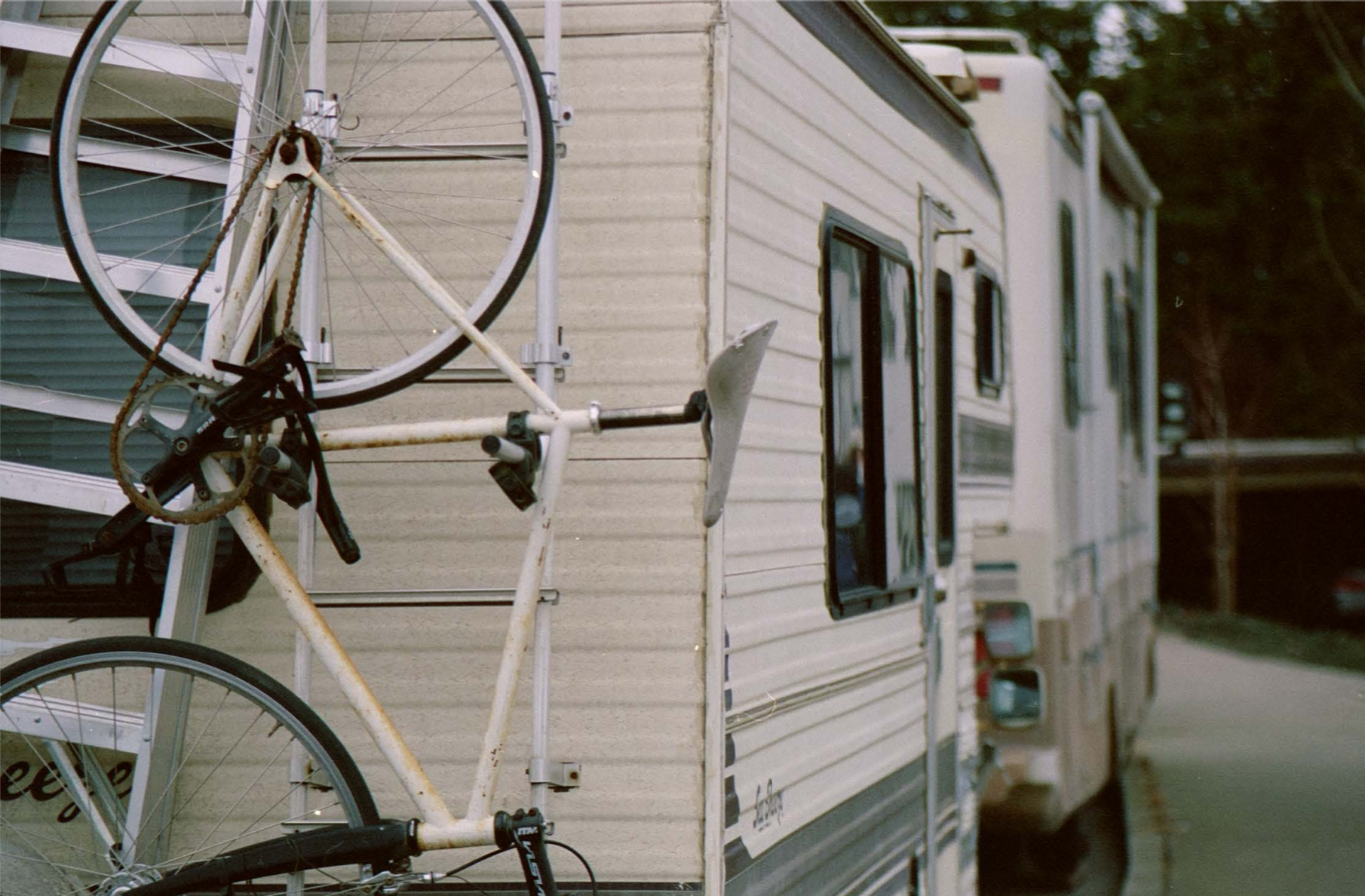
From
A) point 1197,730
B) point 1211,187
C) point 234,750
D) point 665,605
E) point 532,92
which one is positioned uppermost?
point 1211,187

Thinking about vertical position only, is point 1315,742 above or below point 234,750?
below

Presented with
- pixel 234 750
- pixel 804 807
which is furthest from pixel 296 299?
pixel 804 807

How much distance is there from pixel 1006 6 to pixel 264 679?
2388 cm

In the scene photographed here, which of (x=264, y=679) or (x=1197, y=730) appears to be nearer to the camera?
(x=264, y=679)

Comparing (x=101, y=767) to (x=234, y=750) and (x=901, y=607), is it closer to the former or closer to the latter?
(x=234, y=750)

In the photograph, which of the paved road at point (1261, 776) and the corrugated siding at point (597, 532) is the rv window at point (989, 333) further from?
the corrugated siding at point (597, 532)

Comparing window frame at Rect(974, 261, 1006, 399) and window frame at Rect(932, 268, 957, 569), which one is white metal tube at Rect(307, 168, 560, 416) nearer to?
window frame at Rect(932, 268, 957, 569)

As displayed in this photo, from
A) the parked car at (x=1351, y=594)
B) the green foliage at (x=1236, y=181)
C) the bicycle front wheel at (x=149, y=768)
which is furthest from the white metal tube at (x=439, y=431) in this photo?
the parked car at (x=1351, y=594)

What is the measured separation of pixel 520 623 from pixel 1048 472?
4.26 meters

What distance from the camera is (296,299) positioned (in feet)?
10.7

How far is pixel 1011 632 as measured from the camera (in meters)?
6.55

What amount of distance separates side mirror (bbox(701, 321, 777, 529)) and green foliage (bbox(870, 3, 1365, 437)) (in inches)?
685

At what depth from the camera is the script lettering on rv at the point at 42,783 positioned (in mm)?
3250

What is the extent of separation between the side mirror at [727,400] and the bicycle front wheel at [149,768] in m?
0.82
